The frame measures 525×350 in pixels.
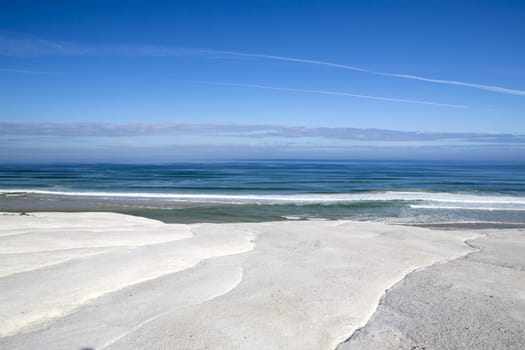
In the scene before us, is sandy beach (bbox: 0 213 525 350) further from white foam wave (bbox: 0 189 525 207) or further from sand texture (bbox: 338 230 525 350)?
white foam wave (bbox: 0 189 525 207)

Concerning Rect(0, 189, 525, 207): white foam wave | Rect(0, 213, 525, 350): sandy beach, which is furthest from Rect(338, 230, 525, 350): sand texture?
Rect(0, 189, 525, 207): white foam wave

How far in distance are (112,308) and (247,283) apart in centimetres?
205

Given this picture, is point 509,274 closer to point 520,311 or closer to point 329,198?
point 520,311

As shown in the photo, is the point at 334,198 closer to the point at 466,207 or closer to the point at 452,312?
the point at 466,207

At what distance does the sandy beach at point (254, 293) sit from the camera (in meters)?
4.20

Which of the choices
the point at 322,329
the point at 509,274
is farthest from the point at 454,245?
the point at 322,329

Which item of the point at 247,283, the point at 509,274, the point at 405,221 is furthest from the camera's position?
the point at 405,221

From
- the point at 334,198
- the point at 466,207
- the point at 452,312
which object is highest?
the point at 452,312

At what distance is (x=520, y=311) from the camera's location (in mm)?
5035

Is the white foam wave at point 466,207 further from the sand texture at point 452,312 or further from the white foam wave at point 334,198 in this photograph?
the sand texture at point 452,312

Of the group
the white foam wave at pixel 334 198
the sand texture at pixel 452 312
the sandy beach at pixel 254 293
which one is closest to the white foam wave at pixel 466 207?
the white foam wave at pixel 334 198

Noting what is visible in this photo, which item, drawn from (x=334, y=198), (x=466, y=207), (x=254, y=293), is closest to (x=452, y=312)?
(x=254, y=293)

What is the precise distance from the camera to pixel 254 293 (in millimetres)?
5590

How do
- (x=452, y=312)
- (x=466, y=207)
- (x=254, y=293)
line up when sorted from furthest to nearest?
(x=466, y=207)
(x=254, y=293)
(x=452, y=312)
